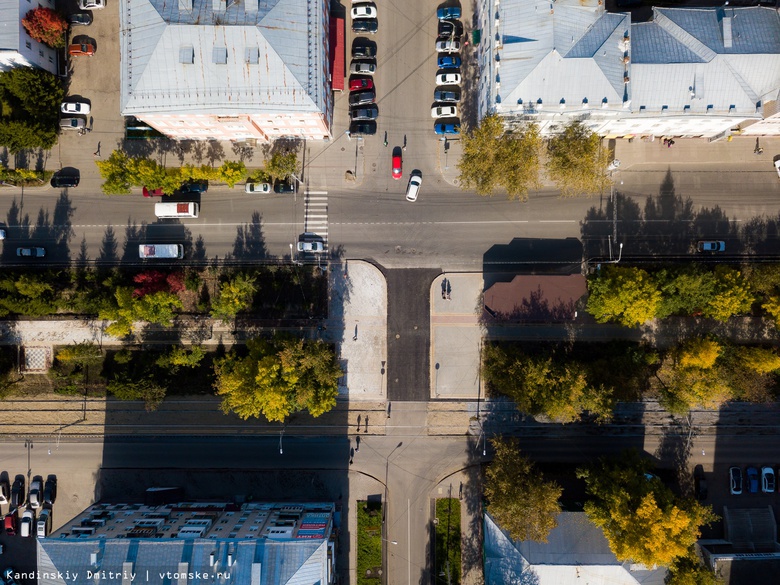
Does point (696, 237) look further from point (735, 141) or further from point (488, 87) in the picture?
point (488, 87)

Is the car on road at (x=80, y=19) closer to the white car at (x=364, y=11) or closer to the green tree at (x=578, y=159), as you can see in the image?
the white car at (x=364, y=11)

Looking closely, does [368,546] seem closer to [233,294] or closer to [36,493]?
[233,294]

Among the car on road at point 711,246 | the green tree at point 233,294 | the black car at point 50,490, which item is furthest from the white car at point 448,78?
the black car at point 50,490

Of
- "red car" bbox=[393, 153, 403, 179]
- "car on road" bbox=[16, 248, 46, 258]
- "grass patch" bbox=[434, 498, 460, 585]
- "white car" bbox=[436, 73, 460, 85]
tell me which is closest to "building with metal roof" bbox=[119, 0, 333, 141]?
"red car" bbox=[393, 153, 403, 179]

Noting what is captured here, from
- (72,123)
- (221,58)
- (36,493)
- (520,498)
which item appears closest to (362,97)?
(221,58)

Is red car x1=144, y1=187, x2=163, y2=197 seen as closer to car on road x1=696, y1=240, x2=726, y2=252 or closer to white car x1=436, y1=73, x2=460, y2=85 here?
white car x1=436, y1=73, x2=460, y2=85

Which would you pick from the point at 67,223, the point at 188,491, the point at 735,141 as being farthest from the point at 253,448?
the point at 735,141
